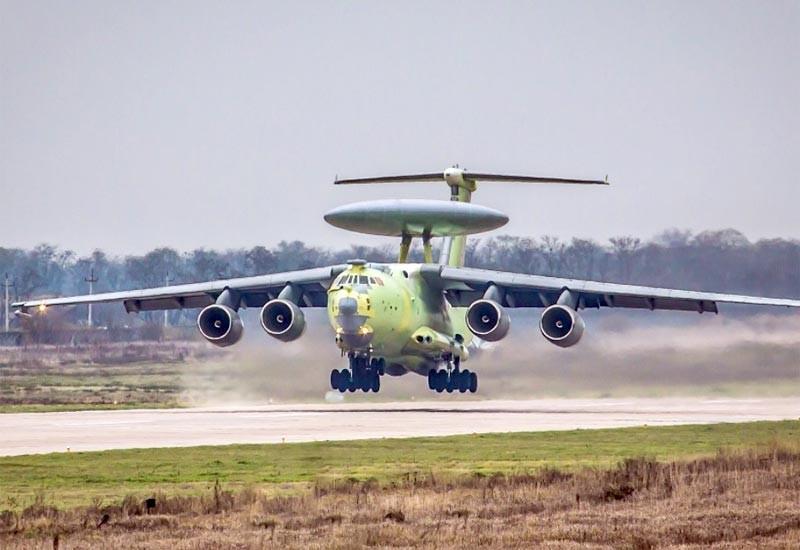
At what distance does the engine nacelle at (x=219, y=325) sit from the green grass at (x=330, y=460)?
51.3ft

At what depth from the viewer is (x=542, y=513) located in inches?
757

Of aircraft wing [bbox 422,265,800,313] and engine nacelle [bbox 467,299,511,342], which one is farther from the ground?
aircraft wing [bbox 422,265,800,313]

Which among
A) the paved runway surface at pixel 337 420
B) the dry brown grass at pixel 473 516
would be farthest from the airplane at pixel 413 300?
the dry brown grass at pixel 473 516

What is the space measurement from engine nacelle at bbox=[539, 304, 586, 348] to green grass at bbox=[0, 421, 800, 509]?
1170cm

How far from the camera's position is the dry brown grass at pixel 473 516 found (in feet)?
55.7

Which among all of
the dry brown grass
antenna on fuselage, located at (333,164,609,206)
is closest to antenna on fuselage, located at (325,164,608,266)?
antenna on fuselage, located at (333,164,609,206)

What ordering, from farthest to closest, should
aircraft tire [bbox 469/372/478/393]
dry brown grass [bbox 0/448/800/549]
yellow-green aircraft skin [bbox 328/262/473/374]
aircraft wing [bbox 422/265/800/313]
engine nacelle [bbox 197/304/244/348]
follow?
aircraft tire [bbox 469/372/478/393]
engine nacelle [bbox 197/304/244/348]
aircraft wing [bbox 422/265/800/313]
yellow-green aircraft skin [bbox 328/262/473/374]
dry brown grass [bbox 0/448/800/549]

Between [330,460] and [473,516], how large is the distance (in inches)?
323

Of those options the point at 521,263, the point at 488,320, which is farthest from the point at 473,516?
the point at 521,263

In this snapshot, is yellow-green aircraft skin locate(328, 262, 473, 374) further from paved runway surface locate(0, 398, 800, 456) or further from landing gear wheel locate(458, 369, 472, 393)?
paved runway surface locate(0, 398, 800, 456)

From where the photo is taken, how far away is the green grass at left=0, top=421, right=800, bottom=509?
23.2 meters

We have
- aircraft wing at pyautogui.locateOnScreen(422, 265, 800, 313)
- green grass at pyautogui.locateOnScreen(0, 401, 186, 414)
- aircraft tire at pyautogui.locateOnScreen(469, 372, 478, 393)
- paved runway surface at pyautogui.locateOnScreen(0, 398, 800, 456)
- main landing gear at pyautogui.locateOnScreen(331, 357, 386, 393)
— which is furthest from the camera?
aircraft tire at pyautogui.locateOnScreen(469, 372, 478, 393)

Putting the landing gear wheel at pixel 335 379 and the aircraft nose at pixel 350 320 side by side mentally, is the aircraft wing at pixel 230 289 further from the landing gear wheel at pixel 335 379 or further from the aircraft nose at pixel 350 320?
the aircraft nose at pixel 350 320

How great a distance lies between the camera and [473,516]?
62.1ft
